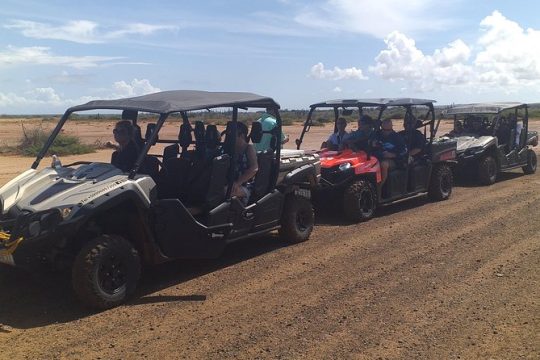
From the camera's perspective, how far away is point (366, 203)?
9070 millimetres

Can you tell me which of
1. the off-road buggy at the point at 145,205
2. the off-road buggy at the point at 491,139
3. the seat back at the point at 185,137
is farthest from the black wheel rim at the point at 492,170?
the seat back at the point at 185,137

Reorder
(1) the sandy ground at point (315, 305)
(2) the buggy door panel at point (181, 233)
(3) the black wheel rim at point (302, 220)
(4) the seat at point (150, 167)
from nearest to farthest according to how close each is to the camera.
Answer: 1. (1) the sandy ground at point (315, 305)
2. (2) the buggy door panel at point (181, 233)
3. (4) the seat at point (150, 167)
4. (3) the black wheel rim at point (302, 220)

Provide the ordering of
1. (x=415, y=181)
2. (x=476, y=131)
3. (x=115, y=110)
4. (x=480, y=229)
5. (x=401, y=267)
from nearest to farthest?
1. (x=115, y=110)
2. (x=401, y=267)
3. (x=480, y=229)
4. (x=415, y=181)
5. (x=476, y=131)

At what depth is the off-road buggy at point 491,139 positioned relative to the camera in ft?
42.7

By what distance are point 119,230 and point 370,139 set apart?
5.43 m

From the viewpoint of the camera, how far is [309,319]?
4.80 metres

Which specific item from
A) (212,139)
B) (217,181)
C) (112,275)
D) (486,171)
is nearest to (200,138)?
(212,139)

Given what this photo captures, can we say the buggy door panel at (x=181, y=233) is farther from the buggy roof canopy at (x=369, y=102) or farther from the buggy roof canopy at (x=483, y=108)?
the buggy roof canopy at (x=483, y=108)

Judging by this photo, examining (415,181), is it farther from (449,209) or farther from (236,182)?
(236,182)

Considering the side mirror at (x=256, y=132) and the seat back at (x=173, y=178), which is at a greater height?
the side mirror at (x=256, y=132)

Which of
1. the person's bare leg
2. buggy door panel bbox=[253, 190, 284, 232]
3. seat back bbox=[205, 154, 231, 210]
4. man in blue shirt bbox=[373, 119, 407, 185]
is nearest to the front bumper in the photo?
seat back bbox=[205, 154, 231, 210]

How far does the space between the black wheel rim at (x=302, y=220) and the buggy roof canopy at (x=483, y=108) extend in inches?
301

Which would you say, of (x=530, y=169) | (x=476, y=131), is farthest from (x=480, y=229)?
(x=530, y=169)

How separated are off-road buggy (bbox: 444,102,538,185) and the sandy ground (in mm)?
5429
